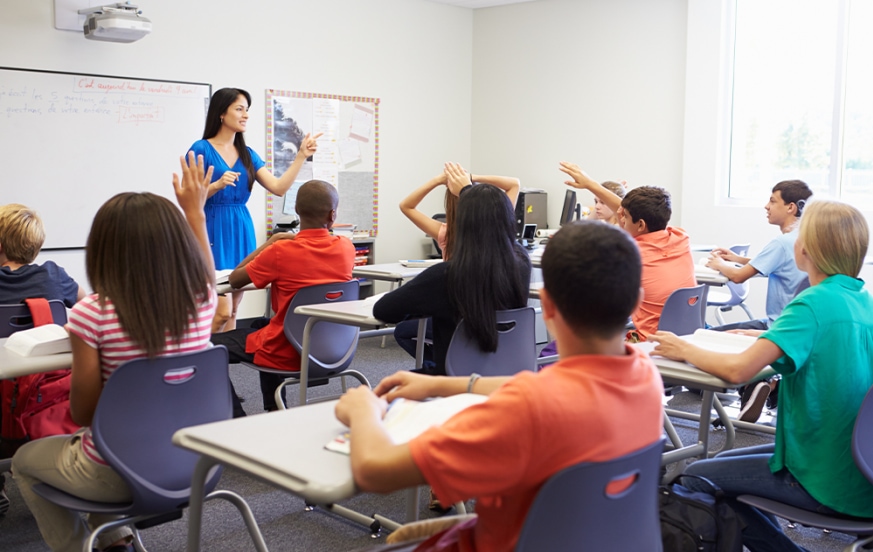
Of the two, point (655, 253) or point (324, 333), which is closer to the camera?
point (324, 333)

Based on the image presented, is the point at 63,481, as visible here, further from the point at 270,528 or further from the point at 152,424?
the point at 270,528

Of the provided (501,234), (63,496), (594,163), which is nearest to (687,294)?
(501,234)

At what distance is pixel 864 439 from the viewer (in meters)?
A: 1.96

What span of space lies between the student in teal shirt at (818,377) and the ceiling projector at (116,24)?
4.60 m

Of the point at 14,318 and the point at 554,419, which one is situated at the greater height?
the point at 554,419

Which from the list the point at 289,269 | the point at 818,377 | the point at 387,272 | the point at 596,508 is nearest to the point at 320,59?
the point at 387,272

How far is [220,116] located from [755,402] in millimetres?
3156

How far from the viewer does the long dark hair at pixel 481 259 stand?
2.77 m

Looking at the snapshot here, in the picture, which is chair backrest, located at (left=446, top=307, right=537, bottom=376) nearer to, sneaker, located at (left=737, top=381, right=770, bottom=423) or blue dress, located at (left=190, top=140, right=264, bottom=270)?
sneaker, located at (left=737, top=381, right=770, bottom=423)

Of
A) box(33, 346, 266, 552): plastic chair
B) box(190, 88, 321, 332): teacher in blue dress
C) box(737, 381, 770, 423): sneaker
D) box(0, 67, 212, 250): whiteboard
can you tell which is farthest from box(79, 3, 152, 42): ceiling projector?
box(737, 381, 770, 423): sneaker

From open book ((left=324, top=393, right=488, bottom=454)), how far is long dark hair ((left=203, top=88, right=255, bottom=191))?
3.34 metres

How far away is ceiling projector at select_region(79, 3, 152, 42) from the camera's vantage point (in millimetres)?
5398

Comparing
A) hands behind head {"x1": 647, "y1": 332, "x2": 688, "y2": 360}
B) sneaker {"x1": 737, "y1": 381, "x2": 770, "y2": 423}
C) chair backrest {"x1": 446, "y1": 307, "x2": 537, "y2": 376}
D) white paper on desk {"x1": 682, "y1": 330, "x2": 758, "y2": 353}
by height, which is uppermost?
hands behind head {"x1": 647, "y1": 332, "x2": 688, "y2": 360}

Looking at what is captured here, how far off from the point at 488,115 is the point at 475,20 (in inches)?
38.2
